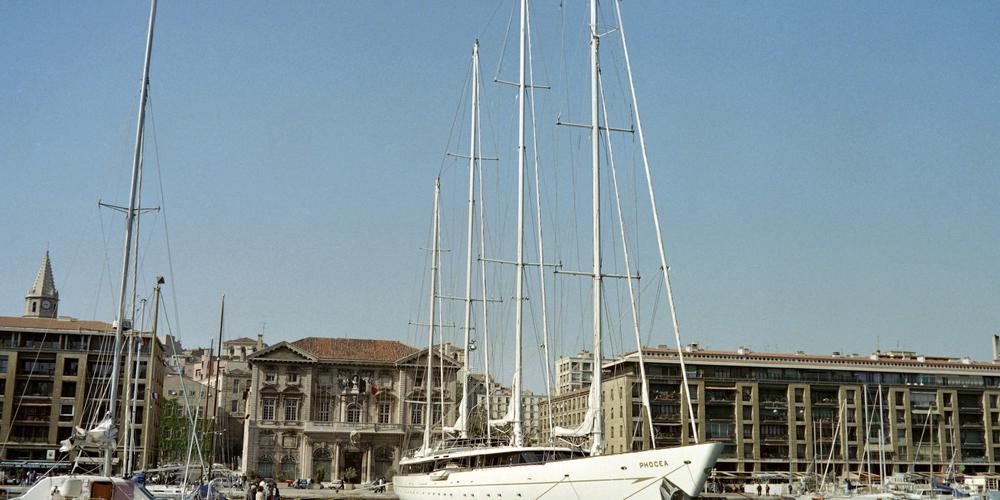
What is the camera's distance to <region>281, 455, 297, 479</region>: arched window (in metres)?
100

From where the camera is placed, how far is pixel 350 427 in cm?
10244

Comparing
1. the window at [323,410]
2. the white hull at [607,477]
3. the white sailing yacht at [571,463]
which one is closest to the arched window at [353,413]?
the window at [323,410]

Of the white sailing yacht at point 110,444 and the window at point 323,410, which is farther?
the window at point 323,410

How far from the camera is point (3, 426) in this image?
311ft

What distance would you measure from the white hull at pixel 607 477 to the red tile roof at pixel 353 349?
213ft

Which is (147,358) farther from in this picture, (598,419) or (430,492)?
(598,419)

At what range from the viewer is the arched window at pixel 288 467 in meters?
100

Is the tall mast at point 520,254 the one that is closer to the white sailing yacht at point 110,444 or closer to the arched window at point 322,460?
the white sailing yacht at point 110,444

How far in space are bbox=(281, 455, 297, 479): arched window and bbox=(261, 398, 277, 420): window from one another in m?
4.60

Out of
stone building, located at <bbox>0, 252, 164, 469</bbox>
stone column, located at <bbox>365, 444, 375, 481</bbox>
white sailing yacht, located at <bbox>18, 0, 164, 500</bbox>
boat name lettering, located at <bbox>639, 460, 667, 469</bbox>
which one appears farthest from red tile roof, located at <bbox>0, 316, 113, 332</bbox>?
boat name lettering, located at <bbox>639, 460, 667, 469</bbox>

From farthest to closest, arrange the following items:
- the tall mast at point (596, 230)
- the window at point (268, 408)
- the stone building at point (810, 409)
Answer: the stone building at point (810, 409)
the window at point (268, 408)
the tall mast at point (596, 230)

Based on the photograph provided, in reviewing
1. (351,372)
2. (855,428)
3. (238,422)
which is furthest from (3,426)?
(855,428)

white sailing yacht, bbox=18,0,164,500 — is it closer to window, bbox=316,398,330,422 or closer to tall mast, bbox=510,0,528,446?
tall mast, bbox=510,0,528,446

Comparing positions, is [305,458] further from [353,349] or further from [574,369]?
[574,369]
